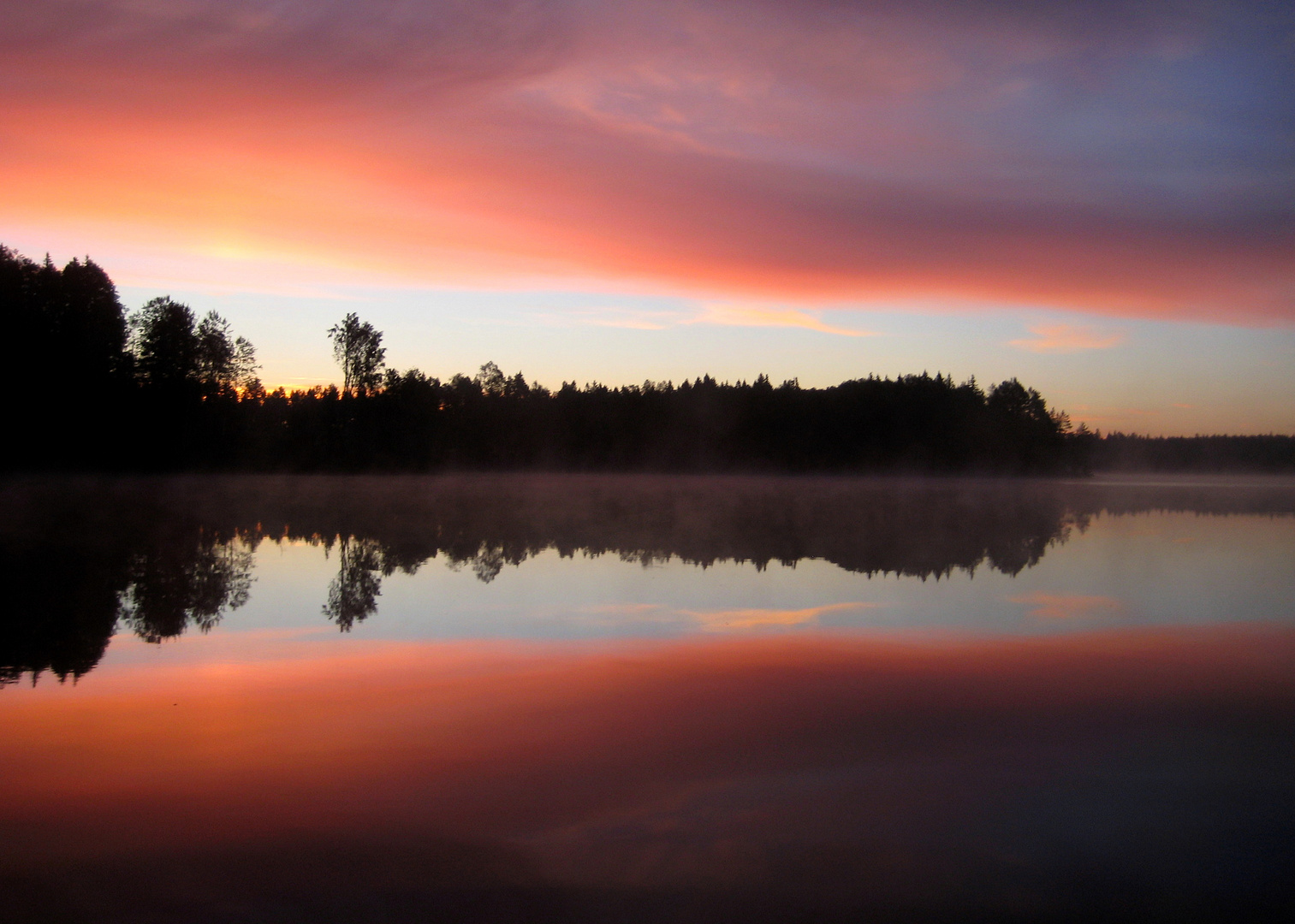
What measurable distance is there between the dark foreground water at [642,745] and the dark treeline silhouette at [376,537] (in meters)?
0.17

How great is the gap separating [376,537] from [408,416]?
164ft

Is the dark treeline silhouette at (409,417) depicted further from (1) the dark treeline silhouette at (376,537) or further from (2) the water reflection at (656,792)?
(2) the water reflection at (656,792)

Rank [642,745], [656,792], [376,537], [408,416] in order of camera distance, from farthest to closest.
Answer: [408,416], [376,537], [642,745], [656,792]

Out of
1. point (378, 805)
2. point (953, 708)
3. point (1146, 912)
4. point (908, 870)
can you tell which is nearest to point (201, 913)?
point (378, 805)

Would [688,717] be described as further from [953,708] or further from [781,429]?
[781,429]

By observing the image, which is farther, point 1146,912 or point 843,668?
point 843,668

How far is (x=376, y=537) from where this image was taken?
19.1 meters

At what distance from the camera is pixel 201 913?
383 centimetres

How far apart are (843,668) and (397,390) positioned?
63578 millimetres

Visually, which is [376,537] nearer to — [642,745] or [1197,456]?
[642,745]

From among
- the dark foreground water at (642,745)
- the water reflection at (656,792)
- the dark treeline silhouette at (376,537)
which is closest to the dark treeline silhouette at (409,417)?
the dark treeline silhouette at (376,537)

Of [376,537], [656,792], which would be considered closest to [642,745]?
[656,792]

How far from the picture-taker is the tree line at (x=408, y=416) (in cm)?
4775

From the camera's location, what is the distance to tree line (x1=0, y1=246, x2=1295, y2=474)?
47750mm
